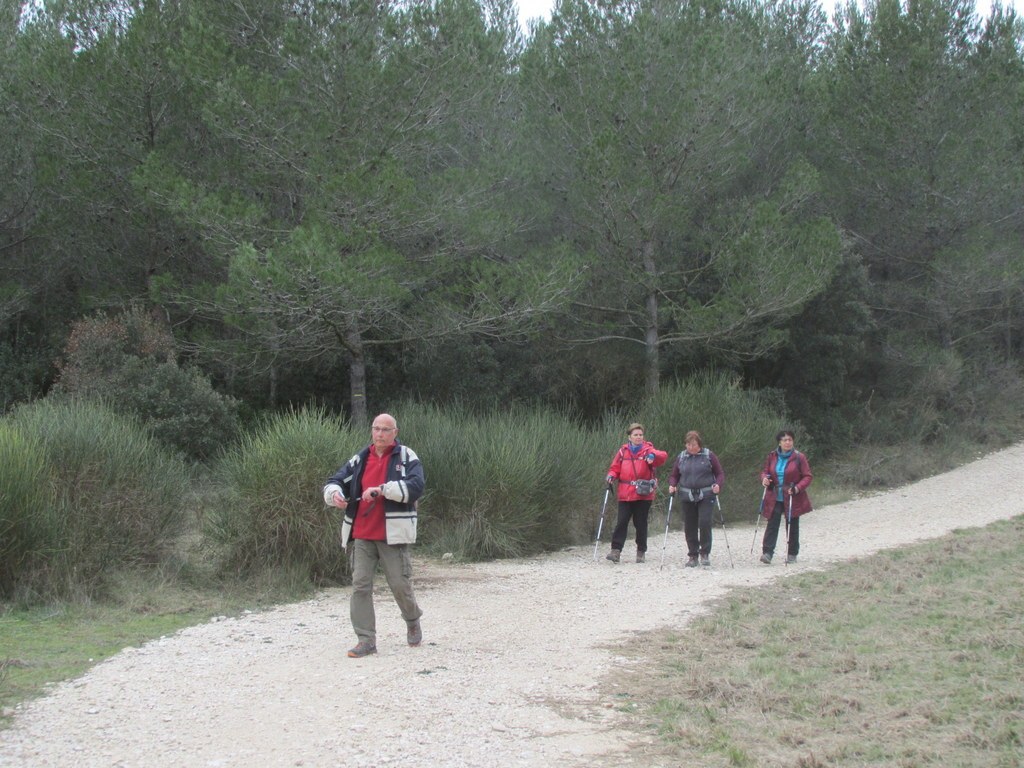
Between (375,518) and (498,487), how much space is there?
6962 millimetres

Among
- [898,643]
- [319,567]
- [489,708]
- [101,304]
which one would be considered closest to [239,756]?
[489,708]

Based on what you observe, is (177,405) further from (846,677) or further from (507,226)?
(846,677)

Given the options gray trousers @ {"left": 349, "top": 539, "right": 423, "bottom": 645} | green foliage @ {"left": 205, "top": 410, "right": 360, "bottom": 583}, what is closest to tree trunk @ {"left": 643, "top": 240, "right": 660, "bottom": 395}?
green foliage @ {"left": 205, "top": 410, "right": 360, "bottom": 583}

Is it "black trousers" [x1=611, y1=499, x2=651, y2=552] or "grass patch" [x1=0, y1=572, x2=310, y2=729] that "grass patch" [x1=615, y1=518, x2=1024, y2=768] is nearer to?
"black trousers" [x1=611, y1=499, x2=651, y2=552]

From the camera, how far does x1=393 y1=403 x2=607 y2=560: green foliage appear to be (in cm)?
1447

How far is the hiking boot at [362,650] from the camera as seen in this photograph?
770 cm

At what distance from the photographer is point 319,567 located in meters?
11.4

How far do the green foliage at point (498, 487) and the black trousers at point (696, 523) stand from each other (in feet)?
8.27

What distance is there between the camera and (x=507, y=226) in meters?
22.1

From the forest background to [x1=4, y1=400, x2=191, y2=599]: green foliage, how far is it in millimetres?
643

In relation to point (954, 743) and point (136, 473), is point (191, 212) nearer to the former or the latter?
point (136, 473)

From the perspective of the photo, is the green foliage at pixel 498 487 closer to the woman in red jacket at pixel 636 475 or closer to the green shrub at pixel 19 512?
A: the woman in red jacket at pixel 636 475

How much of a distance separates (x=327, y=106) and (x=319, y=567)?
11.6m

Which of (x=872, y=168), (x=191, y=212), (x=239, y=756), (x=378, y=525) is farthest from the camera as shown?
(x=872, y=168)
